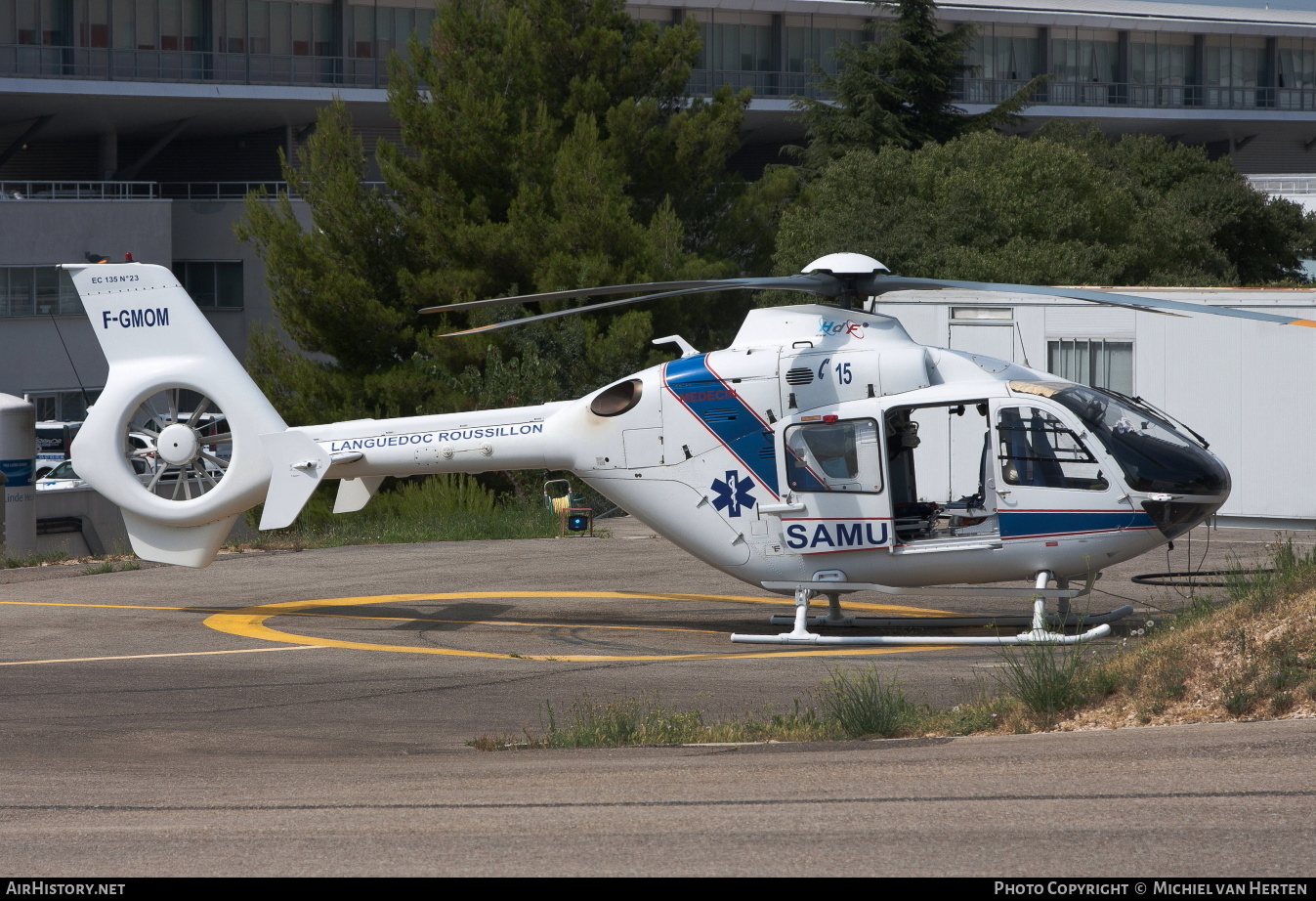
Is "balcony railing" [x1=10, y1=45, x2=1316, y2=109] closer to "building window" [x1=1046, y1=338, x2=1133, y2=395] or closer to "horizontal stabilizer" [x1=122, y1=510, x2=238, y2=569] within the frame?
"building window" [x1=1046, y1=338, x2=1133, y2=395]

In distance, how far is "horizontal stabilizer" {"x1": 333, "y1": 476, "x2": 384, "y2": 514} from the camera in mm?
14211

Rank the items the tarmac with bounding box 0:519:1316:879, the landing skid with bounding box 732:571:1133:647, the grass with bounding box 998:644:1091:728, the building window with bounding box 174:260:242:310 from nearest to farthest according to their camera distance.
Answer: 1. the tarmac with bounding box 0:519:1316:879
2. the grass with bounding box 998:644:1091:728
3. the landing skid with bounding box 732:571:1133:647
4. the building window with bounding box 174:260:242:310

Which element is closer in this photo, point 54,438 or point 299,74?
point 54,438

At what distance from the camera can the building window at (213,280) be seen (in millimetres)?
49812

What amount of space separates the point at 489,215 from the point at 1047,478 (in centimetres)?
2319

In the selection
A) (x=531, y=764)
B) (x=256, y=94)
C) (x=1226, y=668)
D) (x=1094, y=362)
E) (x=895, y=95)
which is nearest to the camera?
(x=531, y=764)

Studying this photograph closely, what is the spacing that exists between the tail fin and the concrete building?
95.5 ft

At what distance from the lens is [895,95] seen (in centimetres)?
4506

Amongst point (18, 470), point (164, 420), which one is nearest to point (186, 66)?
point (18, 470)

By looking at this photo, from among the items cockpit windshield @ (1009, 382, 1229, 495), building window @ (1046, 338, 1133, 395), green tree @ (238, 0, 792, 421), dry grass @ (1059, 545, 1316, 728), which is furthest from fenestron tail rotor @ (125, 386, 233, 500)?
green tree @ (238, 0, 792, 421)

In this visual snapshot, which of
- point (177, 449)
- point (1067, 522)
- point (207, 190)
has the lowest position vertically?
point (1067, 522)

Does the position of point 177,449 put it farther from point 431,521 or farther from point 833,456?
point 431,521

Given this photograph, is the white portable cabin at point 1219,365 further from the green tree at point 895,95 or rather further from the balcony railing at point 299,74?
the balcony railing at point 299,74

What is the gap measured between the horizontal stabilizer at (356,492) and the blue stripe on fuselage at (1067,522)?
20.9ft
